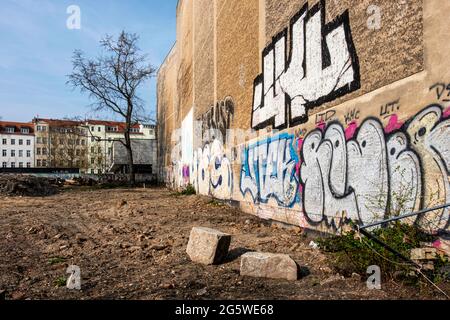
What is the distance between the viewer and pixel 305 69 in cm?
745

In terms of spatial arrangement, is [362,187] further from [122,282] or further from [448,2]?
[122,282]

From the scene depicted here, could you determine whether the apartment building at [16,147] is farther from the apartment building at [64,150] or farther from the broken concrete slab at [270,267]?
the broken concrete slab at [270,267]

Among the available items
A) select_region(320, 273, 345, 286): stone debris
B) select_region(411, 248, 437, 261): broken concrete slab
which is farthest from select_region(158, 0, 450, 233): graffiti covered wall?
select_region(320, 273, 345, 286): stone debris

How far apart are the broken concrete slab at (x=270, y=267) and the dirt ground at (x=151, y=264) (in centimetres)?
10

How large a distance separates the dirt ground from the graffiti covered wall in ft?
2.99

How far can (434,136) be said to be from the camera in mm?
4430

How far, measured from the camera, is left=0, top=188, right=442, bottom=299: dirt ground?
4.17 m

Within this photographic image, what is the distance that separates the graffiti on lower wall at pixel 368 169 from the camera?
443 cm

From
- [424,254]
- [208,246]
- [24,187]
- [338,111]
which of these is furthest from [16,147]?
[424,254]

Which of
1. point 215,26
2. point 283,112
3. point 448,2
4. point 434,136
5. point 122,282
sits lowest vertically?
point 122,282

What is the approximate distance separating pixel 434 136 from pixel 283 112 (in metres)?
4.10
